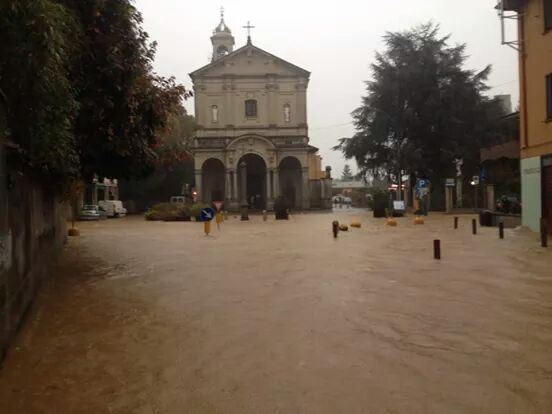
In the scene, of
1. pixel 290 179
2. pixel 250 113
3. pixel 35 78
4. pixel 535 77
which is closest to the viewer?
pixel 35 78

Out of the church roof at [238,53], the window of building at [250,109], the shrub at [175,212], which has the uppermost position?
the church roof at [238,53]

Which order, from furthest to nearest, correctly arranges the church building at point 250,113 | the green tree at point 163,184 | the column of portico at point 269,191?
the green tree at point 163,184
the church building at point 250,113
the column of portico at point 269,191

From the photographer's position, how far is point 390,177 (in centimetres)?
5059

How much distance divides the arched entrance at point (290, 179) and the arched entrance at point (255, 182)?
5.97ft

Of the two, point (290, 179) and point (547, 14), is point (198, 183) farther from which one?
point (547, 14)

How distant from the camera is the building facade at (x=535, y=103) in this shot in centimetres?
1981

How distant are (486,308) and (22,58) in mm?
6699

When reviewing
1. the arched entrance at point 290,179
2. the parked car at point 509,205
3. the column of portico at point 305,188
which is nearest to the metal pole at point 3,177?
the parked car at point 509,205

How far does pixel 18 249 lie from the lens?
24.8 ft

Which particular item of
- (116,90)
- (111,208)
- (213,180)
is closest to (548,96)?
(116,90)

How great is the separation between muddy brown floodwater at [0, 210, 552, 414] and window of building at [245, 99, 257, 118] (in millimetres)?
44908

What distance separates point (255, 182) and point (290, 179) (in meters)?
3.90

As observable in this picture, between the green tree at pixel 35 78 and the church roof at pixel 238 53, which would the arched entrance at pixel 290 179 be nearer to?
the church roof at pixel 238 53

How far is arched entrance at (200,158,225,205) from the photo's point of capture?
5844 centimetres
